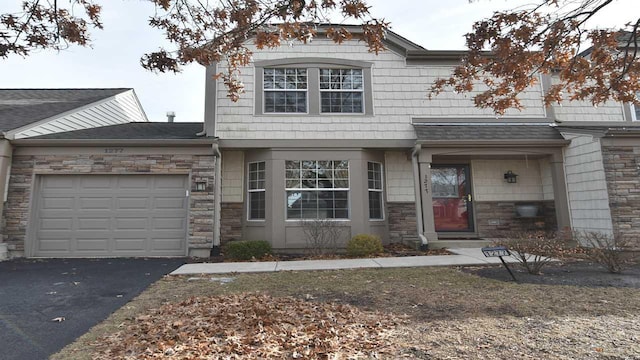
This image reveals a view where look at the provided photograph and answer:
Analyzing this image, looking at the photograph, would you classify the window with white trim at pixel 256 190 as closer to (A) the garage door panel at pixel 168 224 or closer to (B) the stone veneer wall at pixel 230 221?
(B) the stone veneer wall at pixel 230 221

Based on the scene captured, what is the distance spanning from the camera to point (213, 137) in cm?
853

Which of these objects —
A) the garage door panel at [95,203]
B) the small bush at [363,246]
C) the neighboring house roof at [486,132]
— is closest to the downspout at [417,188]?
A: the neighboring house roof at [486,132]

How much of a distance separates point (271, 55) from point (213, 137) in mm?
A: 2746

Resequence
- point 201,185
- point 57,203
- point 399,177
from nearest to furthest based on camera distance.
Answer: point 57,203
point 201,185
point 399,177

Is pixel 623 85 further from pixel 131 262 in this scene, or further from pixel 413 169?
pixel 131 262

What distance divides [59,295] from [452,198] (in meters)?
8.92

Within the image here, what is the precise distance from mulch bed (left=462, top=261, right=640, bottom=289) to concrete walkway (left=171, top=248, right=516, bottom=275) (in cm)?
55

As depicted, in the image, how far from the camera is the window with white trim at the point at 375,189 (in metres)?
8.91

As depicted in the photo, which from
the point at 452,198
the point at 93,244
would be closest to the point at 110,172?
the point at 93,244

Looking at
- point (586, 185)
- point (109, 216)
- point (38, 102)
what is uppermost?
point (38, 102)

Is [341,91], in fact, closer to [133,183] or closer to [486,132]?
[486,132]

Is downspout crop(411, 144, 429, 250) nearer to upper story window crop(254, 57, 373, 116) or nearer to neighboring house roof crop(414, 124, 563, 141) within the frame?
neighboring house roof crop(414, 124, 563, 141)

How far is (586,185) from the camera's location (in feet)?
26.9

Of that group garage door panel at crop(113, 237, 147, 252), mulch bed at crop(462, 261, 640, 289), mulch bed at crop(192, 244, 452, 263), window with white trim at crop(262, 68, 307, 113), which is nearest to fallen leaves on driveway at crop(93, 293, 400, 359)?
mulch bed at crop(462, 261, 640, 289)
